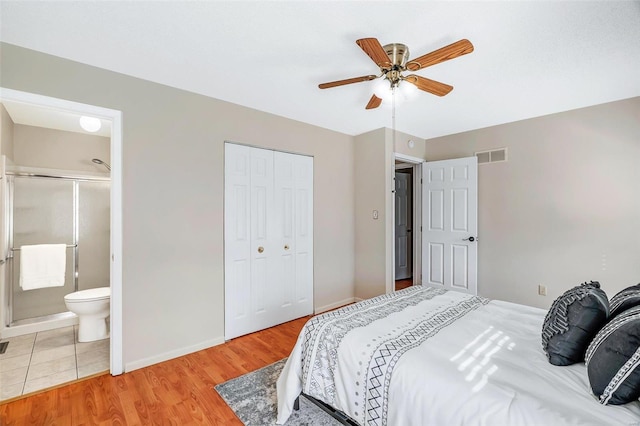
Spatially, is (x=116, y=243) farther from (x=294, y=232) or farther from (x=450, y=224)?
(x=450, y=224)

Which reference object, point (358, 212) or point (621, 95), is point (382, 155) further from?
point (621, 95)

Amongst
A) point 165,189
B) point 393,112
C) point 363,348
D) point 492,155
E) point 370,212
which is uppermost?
point 393,112

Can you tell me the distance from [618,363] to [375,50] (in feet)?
5.87

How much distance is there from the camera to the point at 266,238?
10.7 ft

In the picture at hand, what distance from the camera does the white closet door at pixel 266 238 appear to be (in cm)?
299

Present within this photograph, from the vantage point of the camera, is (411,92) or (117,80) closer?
(411,92)

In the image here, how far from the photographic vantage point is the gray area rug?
5.89 ft

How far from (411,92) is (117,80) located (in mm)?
2366

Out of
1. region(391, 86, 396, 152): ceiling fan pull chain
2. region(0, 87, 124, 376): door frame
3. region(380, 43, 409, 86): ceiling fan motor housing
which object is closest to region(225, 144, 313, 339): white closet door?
region(0, 87, 124, 376): door frame

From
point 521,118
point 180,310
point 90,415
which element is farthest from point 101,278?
point 521,118

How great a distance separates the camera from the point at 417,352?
141cm

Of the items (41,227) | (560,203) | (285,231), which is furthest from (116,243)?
(560,203)

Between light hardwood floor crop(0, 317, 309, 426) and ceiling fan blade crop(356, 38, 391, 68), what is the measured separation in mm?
2390

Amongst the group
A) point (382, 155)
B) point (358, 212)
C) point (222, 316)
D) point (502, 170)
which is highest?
point (382, 155)
